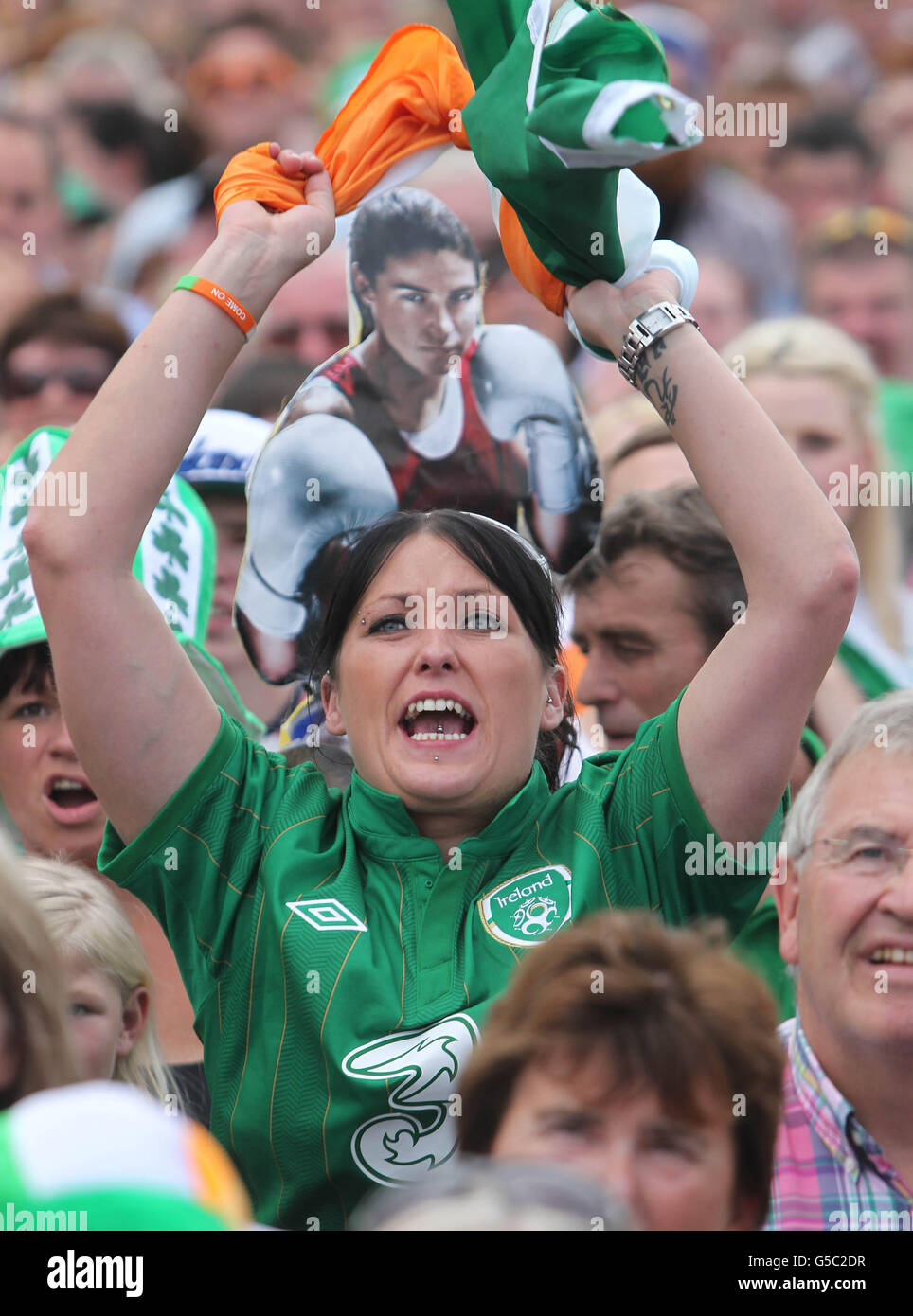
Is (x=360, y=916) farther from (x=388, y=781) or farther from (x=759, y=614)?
(x=759, y=614)

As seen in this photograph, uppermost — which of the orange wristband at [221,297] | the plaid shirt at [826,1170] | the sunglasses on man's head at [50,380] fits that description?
the sunglasses on man's head at [50,380]

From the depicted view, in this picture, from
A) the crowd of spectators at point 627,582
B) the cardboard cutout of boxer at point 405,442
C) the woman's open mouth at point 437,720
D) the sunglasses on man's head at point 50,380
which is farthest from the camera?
the sunglasses on man's head at point 50,380

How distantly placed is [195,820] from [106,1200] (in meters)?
0.88

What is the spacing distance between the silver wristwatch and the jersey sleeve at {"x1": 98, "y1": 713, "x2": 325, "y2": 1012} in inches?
25.1

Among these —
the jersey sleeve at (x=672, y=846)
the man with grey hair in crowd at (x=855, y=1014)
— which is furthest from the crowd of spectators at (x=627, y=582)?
the jersey sleeve at (x=672, y=846)

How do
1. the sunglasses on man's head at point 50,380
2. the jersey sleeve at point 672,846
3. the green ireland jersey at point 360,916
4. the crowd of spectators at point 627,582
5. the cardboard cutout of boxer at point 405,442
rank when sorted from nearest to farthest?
the crowd of spectators at point 627,582 → the green ireland jersey at point 360,916 → the jersey sleeve at point 672,846 → the cardboard cutout of boxer at point 405,442 → the sunglasses on man's head at point 50,380

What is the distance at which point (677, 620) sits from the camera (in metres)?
2.90

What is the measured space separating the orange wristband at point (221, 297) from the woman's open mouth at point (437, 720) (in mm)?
481

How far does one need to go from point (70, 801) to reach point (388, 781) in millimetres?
1003

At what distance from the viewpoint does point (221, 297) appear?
1990 mm

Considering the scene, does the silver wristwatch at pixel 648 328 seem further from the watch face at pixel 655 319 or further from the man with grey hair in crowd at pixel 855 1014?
the man with grey hair in crowd at pixel 855 1014

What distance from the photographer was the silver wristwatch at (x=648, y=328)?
200 centimetres

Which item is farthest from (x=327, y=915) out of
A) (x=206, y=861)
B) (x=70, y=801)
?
(x=70, y=801)

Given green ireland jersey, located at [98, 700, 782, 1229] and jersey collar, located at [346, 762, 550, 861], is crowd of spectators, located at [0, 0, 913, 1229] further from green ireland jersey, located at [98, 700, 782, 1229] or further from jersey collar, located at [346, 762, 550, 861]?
jersey collar, located at [346, 762, 550, 861]
